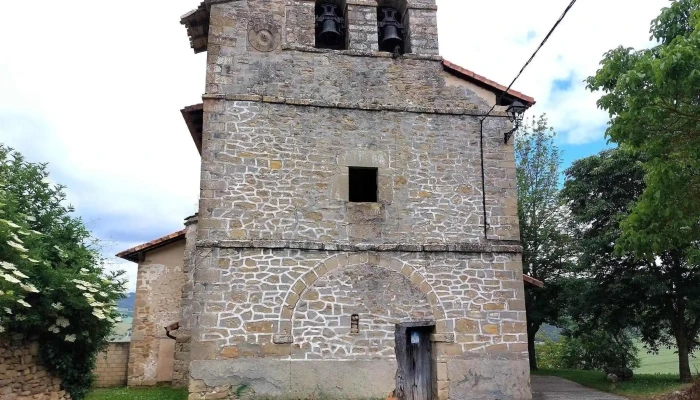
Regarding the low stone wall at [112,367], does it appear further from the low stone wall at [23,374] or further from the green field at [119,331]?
the low stone wall at [23,374]

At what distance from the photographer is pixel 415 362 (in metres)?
10.1

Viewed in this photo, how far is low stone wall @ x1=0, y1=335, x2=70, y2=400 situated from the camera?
322 inches

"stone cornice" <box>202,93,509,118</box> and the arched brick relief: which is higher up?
"stone cornice" <box>202,93,509,118</box>

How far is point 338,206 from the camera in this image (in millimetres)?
9969

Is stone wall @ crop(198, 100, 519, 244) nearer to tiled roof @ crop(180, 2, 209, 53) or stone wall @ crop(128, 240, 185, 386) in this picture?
tiled roof @ crop(180, 2, 209, 53)

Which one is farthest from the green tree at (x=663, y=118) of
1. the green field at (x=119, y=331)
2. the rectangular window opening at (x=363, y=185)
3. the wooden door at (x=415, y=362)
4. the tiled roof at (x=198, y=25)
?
the green field at (x=119, y=331)

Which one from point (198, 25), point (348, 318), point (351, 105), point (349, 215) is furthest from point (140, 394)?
point (198, 25)

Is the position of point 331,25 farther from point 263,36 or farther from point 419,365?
point 419,365

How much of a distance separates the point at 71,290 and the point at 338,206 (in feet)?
15.3

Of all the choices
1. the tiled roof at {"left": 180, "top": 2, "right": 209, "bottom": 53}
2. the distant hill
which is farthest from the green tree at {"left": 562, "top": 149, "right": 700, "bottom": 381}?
the distant hill

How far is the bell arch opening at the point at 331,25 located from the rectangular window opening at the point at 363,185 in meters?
2.68

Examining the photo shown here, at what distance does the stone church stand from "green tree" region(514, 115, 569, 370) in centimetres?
822

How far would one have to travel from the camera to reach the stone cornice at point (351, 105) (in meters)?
10.1

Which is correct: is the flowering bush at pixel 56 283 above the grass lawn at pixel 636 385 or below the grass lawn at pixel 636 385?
above
